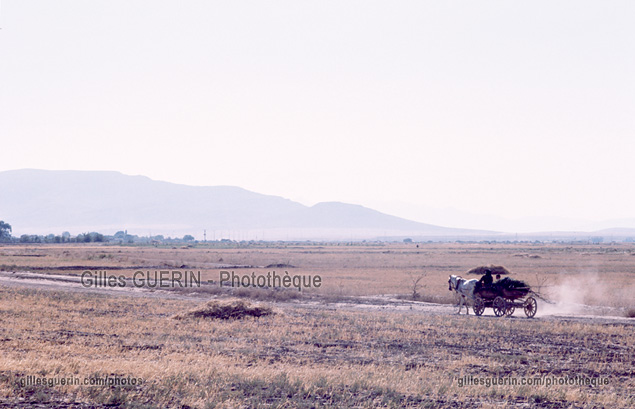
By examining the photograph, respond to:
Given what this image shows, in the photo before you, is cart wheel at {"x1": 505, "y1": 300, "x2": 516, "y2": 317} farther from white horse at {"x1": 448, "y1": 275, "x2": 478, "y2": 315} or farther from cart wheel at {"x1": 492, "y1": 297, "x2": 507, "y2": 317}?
white horse at {"x1": 448, "y1": 275, "x2": 478, "y2": 315}

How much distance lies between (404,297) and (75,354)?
22904mm

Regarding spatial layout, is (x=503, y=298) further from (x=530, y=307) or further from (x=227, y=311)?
(x=227, y=311)

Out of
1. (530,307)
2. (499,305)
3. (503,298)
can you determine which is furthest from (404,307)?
(530,307)

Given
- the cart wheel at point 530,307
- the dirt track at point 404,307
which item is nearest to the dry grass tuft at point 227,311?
the dirt track at point 404,307

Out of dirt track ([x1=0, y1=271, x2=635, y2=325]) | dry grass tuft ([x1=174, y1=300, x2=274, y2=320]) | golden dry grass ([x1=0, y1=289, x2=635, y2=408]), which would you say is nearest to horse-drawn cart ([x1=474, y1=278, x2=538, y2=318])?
dirt track ([x1=0, y1=271, x2=635, y2=325])

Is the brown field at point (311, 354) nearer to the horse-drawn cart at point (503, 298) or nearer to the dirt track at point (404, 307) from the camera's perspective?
the dirt track at point (404, 307)

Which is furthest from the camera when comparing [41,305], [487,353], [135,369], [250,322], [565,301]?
[565,301]

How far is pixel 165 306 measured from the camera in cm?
2931

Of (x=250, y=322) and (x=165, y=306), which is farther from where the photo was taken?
(x=165, y=306)

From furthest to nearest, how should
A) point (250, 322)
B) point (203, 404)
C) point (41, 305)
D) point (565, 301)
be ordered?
point (565, 301)
point (41, 305)
point (250, 322)
point (203, 404)

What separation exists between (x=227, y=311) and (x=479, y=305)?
11223 millimetres

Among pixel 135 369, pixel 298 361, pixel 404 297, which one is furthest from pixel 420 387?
pixel 404 297

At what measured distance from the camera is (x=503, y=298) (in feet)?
89.5

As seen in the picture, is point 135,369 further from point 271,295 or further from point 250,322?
point 271,295
